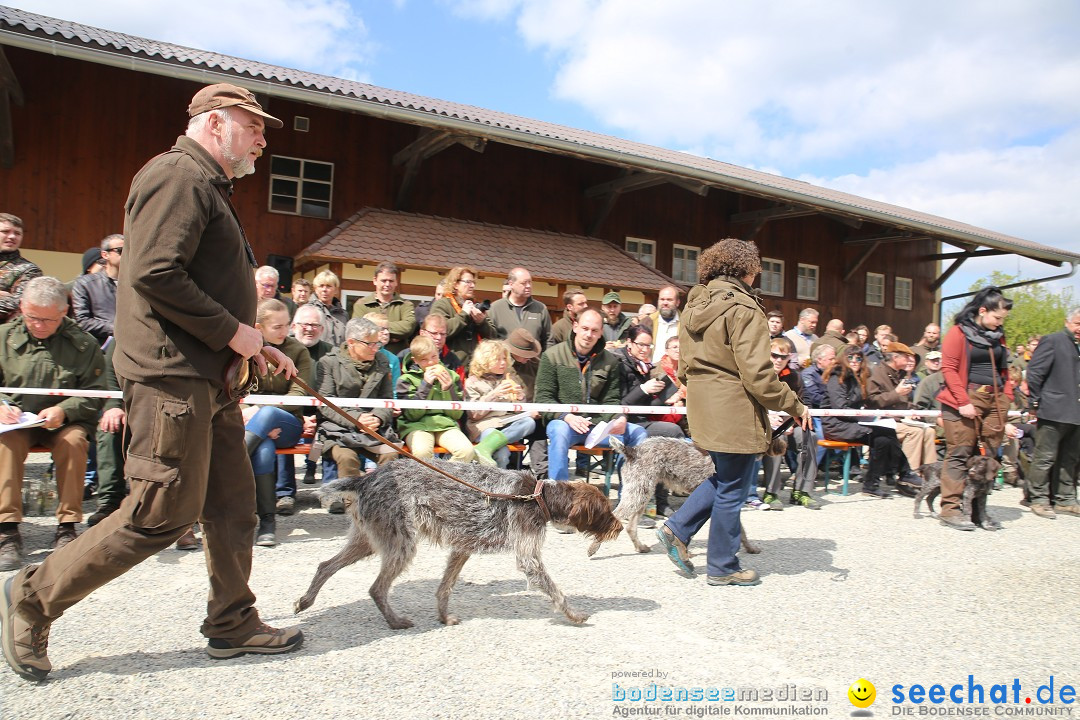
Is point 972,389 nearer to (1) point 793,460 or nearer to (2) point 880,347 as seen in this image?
(1) point 793,460

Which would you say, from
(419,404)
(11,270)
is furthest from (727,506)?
(11,270)

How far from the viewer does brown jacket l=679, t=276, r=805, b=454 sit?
4.56 m

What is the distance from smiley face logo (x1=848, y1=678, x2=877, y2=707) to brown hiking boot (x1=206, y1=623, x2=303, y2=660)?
8.09 feet

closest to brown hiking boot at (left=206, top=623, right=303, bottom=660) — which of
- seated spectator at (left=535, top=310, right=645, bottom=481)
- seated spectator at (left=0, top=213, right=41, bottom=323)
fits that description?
seated spectator at (left=535, top=310, right=645, bottom=481)

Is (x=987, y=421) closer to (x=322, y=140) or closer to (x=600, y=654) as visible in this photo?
(x=600, y=654)

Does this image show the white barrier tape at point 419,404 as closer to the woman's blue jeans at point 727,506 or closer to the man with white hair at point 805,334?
the woman's blue jeans at point 727,506

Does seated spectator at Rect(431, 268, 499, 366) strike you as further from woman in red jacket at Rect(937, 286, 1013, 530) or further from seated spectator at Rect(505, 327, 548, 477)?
woman in red jacket at Rect(937, 286, 1013, 530)

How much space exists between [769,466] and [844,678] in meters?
4.47

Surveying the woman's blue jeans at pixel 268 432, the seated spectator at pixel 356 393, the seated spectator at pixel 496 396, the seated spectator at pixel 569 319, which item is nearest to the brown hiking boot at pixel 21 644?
the woman's blue jeans at pixel 268 432

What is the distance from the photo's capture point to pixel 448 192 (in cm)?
1454

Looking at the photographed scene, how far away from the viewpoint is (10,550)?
179 inches

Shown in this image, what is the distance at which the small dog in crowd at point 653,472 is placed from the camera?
5.79 m

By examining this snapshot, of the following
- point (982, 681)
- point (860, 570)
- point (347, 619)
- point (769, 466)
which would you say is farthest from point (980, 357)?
point (347, 619)

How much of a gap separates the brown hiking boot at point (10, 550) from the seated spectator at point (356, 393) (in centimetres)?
198
